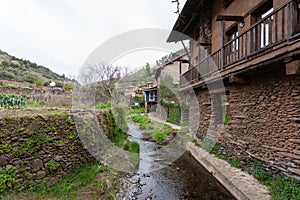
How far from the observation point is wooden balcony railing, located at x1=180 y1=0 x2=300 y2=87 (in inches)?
131

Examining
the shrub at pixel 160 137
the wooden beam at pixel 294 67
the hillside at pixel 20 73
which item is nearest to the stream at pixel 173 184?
the wooden beam at pixel 294 67

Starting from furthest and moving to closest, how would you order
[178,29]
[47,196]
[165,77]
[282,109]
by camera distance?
[165,77]
[178,29]
[282,109]
[47,196]

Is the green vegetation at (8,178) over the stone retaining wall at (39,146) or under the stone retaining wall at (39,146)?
under

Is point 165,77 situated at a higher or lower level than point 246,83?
higher

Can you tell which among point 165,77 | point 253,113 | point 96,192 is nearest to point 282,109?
point 253,113

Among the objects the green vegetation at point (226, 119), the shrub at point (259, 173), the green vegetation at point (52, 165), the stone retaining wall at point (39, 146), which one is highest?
the green vegetation at point (226, 119)

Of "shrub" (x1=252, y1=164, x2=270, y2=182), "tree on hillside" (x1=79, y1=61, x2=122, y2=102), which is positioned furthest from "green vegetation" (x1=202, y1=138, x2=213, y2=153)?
"tree on hillside" (x1=79, y1=61, x2=122, y2=102)

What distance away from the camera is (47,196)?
12.4ft

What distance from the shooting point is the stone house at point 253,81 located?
3.70 metres

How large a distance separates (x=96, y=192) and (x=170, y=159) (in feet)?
13.5

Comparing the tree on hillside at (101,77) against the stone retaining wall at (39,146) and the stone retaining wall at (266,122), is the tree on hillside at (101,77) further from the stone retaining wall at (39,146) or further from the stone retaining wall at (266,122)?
the stone retaining wall at (266,122)

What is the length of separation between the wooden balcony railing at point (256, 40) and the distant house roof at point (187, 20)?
2612 mm

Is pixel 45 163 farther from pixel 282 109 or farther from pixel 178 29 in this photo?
pixel 178 29

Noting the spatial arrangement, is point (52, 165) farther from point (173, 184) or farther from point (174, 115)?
point (174, 115)
